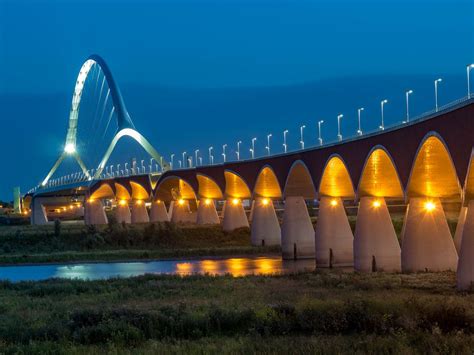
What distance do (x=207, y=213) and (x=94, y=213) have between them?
4158cm

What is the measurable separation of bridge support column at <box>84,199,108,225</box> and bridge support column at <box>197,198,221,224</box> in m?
37.8

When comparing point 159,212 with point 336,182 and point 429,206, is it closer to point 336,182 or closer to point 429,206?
point 336,182

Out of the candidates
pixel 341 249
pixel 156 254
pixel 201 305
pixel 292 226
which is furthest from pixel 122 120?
pixel 201 305

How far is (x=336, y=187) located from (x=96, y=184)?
292 feet

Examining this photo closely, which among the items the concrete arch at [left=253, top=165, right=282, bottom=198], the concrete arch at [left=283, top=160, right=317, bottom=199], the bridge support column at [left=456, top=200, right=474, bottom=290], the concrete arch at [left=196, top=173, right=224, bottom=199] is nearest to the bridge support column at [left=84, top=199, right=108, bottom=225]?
the concrete arch at [left=196, top=173, right=224, bottom=199]

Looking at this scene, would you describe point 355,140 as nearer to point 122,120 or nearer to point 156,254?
point 156,254

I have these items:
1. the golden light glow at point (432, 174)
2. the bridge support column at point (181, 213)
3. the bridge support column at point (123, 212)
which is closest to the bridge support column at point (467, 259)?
the golden light glow at point (432, 174)

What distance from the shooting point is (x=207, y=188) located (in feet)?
348

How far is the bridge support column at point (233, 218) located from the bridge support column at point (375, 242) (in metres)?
43.4

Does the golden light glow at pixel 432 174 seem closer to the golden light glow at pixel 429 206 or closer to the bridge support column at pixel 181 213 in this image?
the golden light glow at pixel 429 206

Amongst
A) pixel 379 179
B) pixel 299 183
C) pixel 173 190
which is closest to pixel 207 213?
pixel 173 190

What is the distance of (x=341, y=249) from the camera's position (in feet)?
196

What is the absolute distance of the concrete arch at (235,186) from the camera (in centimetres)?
8994

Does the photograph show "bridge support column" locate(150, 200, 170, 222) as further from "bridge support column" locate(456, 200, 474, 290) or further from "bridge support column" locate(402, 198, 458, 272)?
"bridge support column" locate(456, 200, 474, 290)
